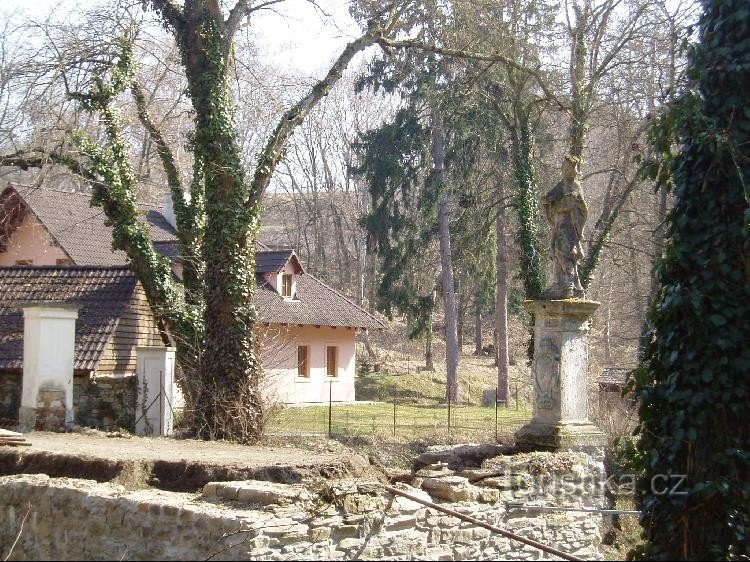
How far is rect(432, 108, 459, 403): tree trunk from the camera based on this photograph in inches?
1109

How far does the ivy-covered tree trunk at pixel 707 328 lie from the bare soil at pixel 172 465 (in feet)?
9.32

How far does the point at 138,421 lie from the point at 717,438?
1131 cm

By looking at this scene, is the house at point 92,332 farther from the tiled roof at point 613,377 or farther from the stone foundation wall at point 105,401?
the tiled roof at point 613,377

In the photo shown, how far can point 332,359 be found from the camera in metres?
30.4

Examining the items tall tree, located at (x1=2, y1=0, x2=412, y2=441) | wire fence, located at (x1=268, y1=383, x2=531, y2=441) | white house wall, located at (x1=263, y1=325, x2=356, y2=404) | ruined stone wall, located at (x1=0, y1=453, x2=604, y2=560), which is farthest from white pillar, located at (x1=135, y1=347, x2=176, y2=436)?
white house wall, located at (x1=263, y1=325, x2=356, y2=404)

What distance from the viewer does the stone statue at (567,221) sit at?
1070cm

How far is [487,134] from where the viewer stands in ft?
76.2

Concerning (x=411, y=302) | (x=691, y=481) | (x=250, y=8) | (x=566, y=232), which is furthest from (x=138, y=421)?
(x=411, y=302)

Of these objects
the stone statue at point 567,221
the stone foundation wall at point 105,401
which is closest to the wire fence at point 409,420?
the stone foundation wall at point 105,401

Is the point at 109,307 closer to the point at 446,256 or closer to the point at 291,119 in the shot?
the point at 291,119

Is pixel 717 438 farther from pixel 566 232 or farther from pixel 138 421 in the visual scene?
pixel 138 421

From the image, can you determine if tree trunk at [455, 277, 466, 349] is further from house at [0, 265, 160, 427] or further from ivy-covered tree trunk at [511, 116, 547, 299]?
house at [0, 265, 160, 427]

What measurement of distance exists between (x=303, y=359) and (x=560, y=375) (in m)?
19.7

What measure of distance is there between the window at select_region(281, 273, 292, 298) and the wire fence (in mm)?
3907
